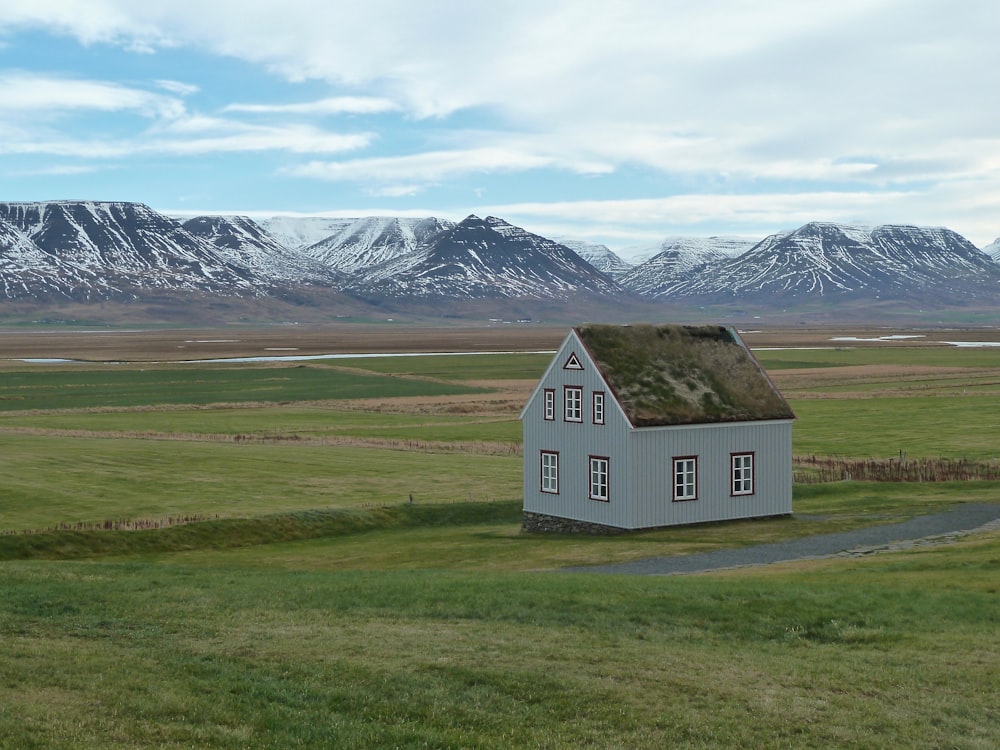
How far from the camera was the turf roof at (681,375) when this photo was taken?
48281 mm

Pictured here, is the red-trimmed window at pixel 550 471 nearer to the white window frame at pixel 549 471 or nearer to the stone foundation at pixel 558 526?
the white window frame at pixel 549 471

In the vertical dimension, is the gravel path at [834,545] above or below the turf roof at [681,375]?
below

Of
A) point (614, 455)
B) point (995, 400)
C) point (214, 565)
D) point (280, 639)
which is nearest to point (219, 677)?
point (280, 639)

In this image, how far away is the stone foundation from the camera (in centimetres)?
4812

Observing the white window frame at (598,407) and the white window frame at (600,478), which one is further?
the white window frame at (598,407)

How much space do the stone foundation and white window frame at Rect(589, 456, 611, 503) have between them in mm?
1194

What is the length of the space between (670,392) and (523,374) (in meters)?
100

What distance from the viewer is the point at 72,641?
22.6 meters

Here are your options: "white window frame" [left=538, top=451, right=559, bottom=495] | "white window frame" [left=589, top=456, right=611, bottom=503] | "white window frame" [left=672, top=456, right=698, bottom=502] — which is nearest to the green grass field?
"white window frame" [left=672, top=456, right=698, bottom=502]

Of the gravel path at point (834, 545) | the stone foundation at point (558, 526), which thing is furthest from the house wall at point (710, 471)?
the gravel path at point (834, 545)

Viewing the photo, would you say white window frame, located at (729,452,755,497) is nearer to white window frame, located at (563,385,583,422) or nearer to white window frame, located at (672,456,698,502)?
white window frame, located at (672,456,698,502)

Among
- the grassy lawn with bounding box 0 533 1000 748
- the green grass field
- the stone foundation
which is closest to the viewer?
the grassy lawn with bounding box 0 533 1000 748

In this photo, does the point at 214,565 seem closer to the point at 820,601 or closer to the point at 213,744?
the point at 820,601

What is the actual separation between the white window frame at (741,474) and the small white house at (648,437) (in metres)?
0.04
